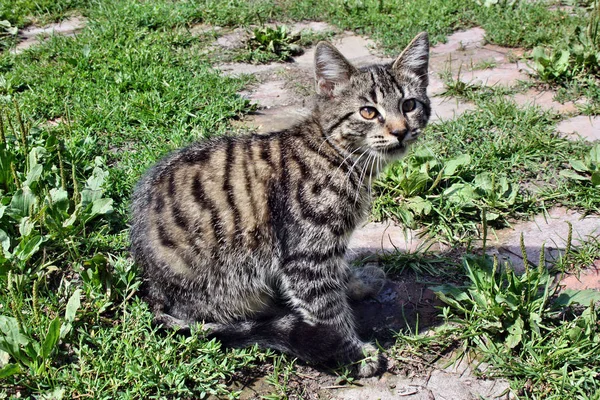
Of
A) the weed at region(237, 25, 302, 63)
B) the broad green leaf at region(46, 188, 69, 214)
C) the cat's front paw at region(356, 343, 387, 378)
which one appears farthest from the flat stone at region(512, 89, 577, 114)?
the broad green leaf at region(46, 188, 69, 214)

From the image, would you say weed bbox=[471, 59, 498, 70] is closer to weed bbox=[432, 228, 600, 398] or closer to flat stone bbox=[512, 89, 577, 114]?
flat stone bbox=[512, 89, 577, 114]

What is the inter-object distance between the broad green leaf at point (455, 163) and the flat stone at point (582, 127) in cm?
107

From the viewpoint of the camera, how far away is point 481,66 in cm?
584

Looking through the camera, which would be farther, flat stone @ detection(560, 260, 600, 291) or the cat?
flat stone @ detection(560, 260, 600, 291)

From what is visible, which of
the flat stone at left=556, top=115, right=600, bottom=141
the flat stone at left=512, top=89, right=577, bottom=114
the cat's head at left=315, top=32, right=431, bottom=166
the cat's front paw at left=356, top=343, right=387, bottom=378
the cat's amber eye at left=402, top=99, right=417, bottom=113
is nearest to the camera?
the cat's front paw at left=356, top=343, right=387, bottom=378

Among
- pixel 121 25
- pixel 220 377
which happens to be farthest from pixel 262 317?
pixel 121 25

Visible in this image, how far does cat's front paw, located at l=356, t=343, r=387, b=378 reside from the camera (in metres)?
3.17

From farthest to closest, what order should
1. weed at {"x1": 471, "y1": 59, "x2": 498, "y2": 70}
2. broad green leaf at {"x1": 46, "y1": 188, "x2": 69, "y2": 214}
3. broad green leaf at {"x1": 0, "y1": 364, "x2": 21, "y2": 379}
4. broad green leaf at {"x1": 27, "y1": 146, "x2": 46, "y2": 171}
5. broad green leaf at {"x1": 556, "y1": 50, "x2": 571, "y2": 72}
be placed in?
weed at {"x1": 471, "y1": 59, "x2": 498, "y2": 70} → broad green leaf at {"x1": 556, "y1": 50, "x2": 571, "y2": 72} → broad green leaf at {"x1": 27, "y1": 146, "x2": 46, "y2": 171} → broad green leaf at {"x1": 46, "y1": 188, "x2": 69, "y2": 214} → broad green leaf at {"x1": 0, "y1": 364, "x2": 21, "y2": 379}

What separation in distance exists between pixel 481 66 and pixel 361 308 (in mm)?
3255

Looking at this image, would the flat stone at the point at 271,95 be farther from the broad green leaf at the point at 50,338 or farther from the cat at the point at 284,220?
the broad green leaf at the point at 50,338

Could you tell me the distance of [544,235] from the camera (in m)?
3.96

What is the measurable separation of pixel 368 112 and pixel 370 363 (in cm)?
138

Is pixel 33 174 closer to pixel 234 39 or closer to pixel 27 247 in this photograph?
pixel 27 247

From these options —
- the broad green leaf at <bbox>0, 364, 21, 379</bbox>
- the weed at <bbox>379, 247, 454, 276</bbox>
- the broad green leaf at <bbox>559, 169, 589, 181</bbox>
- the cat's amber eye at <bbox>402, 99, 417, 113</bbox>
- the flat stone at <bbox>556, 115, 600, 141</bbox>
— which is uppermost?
the cat's amber eye at <bbox>402, 99, 417, 113</bbox>
